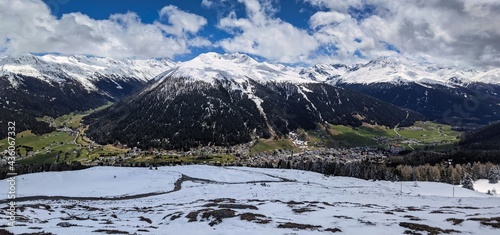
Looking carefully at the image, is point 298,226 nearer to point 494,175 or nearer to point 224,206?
point 224,206

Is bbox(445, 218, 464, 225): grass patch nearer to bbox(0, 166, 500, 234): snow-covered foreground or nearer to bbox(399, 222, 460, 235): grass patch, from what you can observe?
bbox(0, 166, 500, 234): snow-covered foreground

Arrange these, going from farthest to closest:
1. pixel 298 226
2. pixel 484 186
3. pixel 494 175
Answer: pixel 494 175
pixel 484 186
pixel 298 226

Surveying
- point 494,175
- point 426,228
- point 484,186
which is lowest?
point 484,186

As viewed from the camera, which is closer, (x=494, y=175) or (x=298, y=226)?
(x=298, y=226)

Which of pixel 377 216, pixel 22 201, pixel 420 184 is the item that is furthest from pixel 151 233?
pixel 420 184

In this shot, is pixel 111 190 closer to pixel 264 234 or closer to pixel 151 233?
pixel 151 233

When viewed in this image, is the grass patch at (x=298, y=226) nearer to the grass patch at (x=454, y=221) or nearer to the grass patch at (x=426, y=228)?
the grass patch at (x=426, y=228)

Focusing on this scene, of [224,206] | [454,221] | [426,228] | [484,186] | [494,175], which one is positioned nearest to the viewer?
[426,228]

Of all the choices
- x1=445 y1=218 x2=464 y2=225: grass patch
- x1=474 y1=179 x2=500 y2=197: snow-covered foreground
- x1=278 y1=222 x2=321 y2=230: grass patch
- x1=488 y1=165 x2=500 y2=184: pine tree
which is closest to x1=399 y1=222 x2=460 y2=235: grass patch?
x1=445 y1=218 x2=464 y2=225: grass patch

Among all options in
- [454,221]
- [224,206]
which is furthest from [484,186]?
[224,206]

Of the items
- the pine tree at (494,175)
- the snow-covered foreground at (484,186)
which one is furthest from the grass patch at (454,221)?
the pine tree at (494,175)
